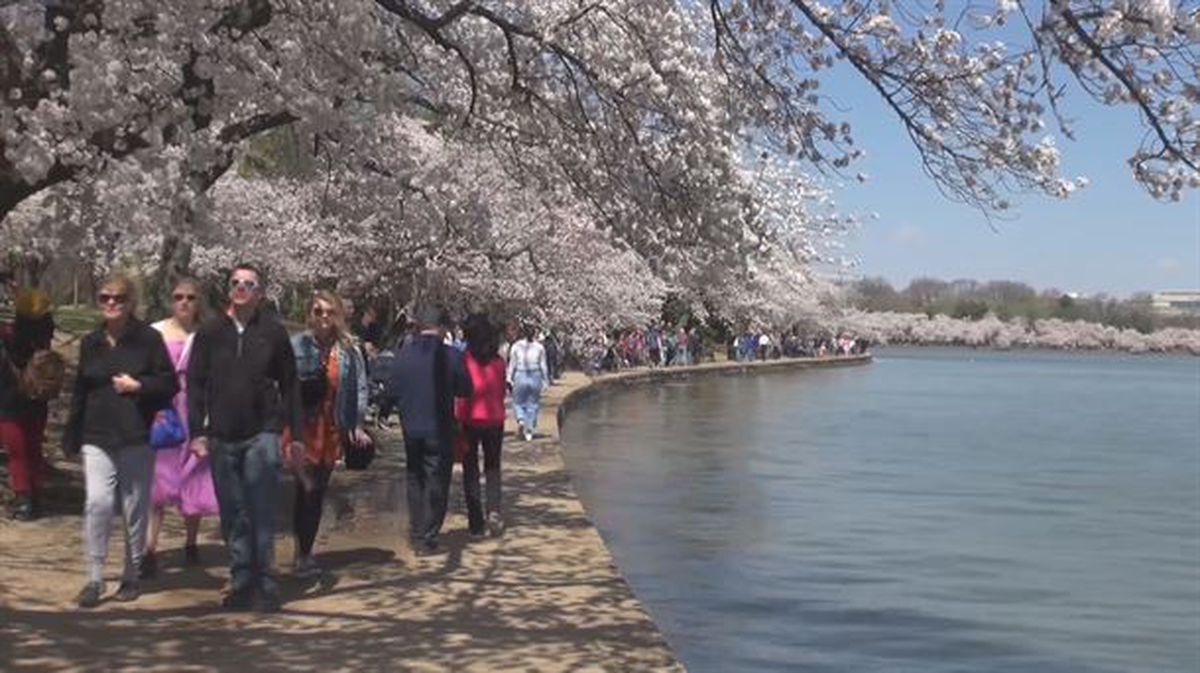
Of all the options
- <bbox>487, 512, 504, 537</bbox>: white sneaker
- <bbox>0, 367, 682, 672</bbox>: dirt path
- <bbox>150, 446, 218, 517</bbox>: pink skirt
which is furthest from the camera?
<bbox>487, 512, 504, 537</bbox>: white sneaker

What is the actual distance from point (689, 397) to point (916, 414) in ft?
21.2

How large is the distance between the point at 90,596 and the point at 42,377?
2635mm

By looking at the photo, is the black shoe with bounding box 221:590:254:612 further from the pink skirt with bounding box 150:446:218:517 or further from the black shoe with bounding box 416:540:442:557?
the black shoe with bounding box 416:540:442:557

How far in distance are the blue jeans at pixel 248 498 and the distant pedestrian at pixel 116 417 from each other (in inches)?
15.0

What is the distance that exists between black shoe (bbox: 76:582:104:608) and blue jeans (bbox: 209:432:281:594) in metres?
0.68

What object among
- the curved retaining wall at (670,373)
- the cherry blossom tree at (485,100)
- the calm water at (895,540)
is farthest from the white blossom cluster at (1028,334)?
the cherry blossom tree at (485,100)

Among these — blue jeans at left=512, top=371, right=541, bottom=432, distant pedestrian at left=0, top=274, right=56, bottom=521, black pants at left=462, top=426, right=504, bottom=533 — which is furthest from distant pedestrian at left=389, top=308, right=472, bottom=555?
blue jeans at left=512, top=371, right=541, bottom=432

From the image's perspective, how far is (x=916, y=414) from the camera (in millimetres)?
41375

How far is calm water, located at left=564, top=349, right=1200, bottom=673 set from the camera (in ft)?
32.9

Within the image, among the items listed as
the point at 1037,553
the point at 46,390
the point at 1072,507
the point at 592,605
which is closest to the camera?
the point at 592,605

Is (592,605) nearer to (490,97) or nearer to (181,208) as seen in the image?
(181,208)

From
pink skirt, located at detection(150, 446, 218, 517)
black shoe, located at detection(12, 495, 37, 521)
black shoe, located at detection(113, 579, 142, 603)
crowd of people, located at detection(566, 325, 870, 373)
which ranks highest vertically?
crowd of people, located at detection(566, 325, 870, 373)

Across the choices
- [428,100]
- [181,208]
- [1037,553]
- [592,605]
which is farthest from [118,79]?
[1037,553]

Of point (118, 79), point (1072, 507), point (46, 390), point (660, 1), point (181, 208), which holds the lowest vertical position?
point (1072, 507)
